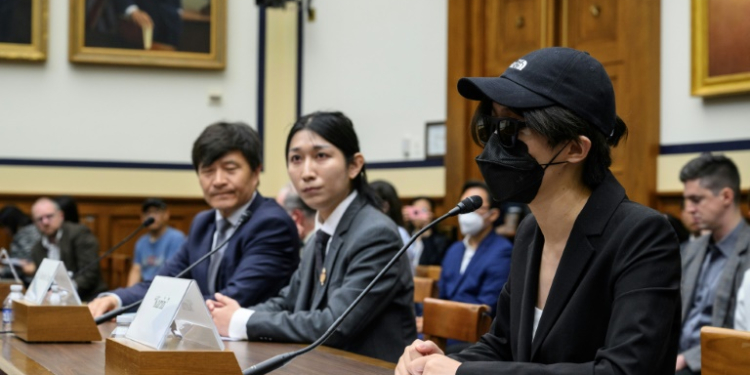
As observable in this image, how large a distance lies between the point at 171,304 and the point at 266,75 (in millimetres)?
7624

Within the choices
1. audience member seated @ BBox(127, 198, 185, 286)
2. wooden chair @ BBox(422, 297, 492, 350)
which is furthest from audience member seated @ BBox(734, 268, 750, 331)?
audience member seated @ BBox(127, 198, 185, 286)

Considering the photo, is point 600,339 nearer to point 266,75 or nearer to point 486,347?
point 486,347

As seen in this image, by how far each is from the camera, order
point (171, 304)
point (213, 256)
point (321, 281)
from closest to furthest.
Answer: point (171, 304) < point (321, 281) < point (213, 256)

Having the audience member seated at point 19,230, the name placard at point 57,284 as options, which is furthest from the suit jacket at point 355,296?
the audience member seated at point 19,230

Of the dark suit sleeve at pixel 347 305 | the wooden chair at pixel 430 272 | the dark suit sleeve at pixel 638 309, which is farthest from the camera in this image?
the wooden chair at pixel 430 272

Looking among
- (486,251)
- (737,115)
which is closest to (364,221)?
(486,251)

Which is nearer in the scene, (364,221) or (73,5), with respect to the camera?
(364,221)

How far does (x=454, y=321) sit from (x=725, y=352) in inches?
46.9

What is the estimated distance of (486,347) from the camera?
202 centimetres

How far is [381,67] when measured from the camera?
8750 millimetres

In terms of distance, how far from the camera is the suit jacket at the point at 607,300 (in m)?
1.63

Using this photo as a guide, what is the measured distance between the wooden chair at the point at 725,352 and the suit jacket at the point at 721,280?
209cm

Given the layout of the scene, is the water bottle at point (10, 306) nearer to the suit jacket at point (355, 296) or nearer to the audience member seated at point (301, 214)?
the suit jacket at point (355, 296)

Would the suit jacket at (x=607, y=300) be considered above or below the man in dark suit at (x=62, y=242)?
above
